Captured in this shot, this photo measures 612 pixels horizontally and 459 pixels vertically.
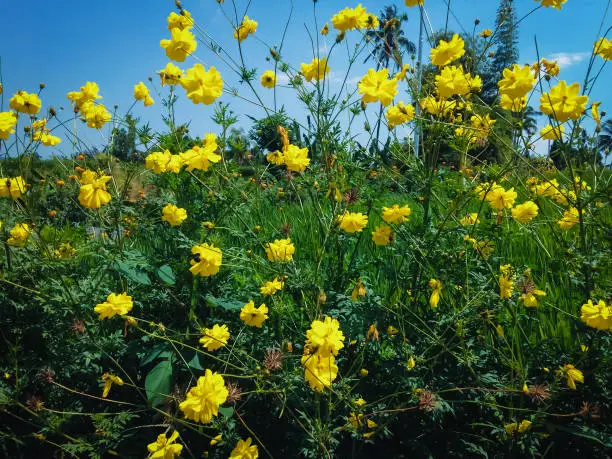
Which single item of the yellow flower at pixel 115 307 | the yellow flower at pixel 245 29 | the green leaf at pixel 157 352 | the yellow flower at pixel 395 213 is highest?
the yellow flower at pixel 245 29

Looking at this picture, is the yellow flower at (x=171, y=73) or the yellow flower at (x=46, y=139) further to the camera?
the yellow flower at (x=46, y=139)

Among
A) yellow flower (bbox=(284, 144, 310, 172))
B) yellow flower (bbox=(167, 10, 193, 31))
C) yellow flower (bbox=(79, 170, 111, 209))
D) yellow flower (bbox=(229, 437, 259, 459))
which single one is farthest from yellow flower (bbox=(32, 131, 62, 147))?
yellow flower (bbox=(229, 437, 259, 459))

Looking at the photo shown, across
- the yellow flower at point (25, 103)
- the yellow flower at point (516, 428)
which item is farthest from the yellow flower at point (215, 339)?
the yellow flower at point (25, 103)

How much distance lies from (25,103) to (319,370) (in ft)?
6.51

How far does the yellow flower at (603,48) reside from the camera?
1739mm

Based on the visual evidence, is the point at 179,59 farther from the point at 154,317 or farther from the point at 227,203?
the point at 154,317

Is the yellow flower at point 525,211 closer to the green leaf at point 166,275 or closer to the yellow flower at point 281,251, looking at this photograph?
the yellow flower at point 281,251

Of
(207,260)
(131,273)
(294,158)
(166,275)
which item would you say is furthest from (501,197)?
(131,273)

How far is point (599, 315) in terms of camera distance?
1431 mm

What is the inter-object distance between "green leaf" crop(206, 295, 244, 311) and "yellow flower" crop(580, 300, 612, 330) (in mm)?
1291

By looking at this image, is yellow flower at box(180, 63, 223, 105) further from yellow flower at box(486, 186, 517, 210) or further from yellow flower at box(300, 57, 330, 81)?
yellow flower at box(486, 186, 517, 210)

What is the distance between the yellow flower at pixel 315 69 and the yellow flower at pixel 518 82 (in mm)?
763

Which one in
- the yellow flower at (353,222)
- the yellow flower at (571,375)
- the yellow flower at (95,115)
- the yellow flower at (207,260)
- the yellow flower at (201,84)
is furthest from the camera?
the yellow flower at (95,115)

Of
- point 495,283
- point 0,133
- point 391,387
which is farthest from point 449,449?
point 0,133
